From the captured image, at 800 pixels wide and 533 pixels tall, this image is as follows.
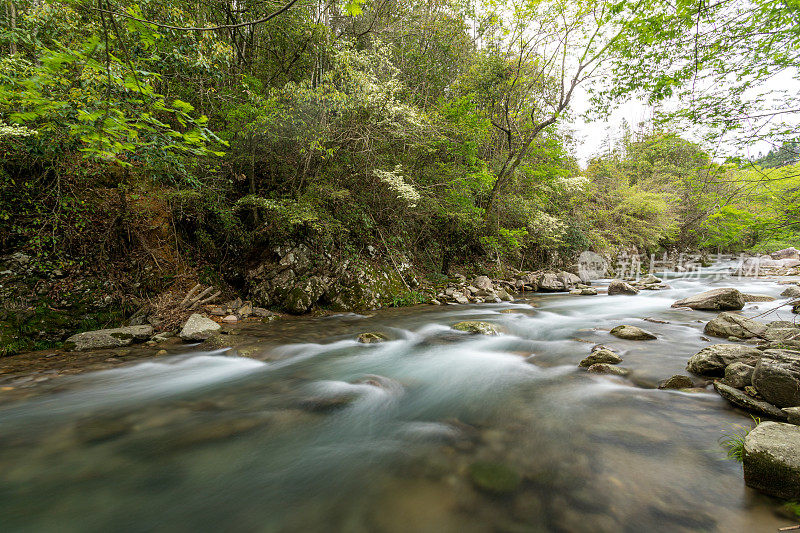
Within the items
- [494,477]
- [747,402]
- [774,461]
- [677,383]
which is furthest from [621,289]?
[494,477]

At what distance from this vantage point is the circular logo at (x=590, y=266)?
1695 cm

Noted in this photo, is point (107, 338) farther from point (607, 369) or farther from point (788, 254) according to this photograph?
point (788, 254)

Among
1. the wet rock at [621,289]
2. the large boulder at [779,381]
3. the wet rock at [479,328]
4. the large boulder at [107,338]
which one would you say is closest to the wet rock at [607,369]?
the large boulder at [779,381]

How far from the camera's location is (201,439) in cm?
300

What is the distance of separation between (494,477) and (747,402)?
2558 millimetres

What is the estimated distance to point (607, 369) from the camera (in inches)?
162

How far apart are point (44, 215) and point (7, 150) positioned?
1216mm

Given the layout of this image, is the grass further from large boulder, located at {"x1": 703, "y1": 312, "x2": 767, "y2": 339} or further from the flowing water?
large boulder, located at {"x1": 703, "y1": 312, "x2": 767, "y2": 339}

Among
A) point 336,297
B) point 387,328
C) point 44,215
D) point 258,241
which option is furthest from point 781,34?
point 44,215

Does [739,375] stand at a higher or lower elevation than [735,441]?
higher

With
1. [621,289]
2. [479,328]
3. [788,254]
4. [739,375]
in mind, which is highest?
[788,254]

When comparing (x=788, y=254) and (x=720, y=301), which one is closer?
(x=720, y=301)

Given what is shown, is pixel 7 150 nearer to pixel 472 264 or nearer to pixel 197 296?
pixel 197 296

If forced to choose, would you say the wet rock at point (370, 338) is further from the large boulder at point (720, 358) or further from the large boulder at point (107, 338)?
the large boulder at point (720, 358)
